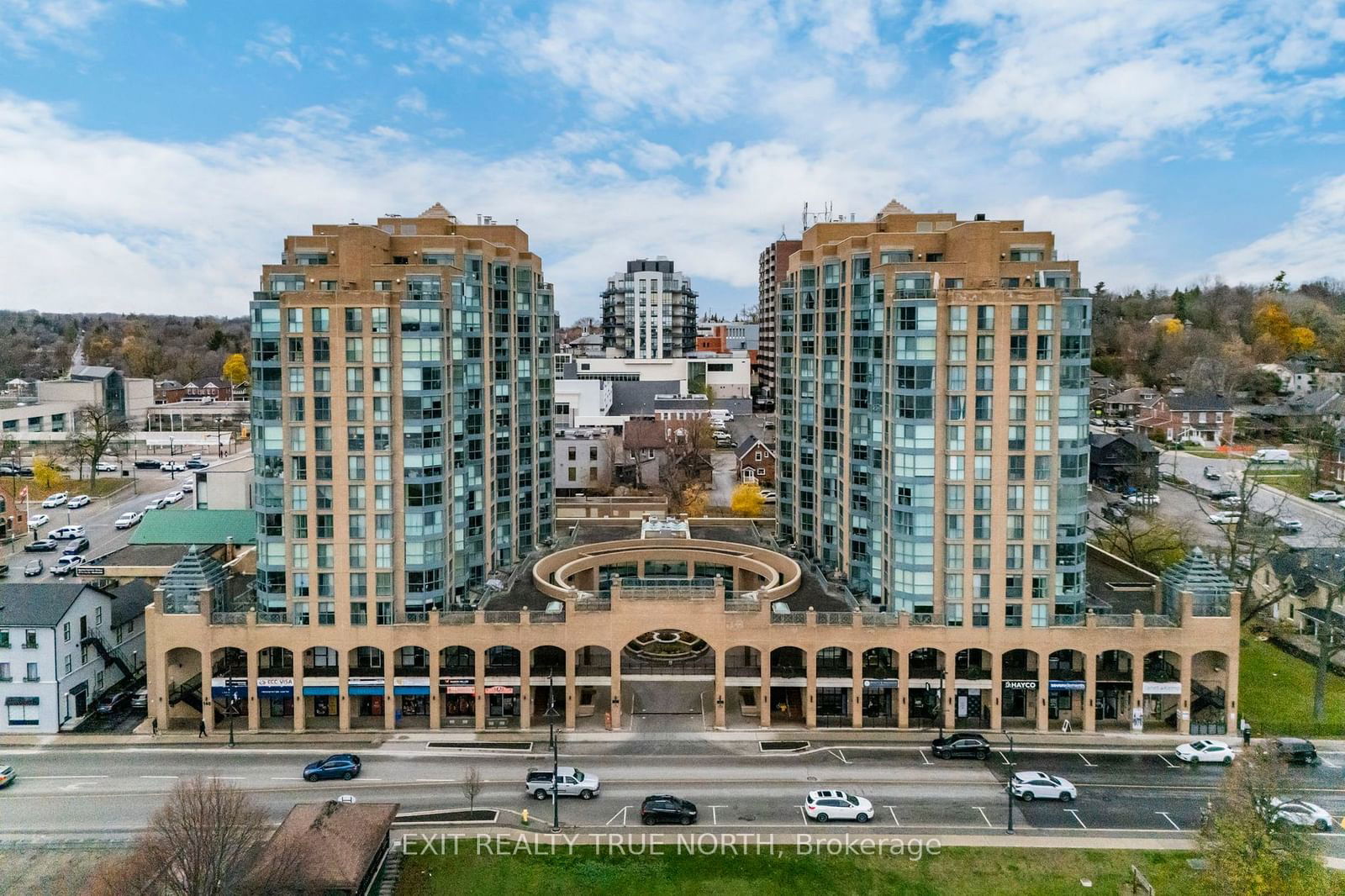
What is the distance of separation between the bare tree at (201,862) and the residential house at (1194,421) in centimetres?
13162

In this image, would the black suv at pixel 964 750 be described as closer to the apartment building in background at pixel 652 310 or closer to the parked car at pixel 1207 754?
the parked car at pixel 1207 754

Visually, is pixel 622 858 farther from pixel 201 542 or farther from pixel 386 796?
pixel 201 542

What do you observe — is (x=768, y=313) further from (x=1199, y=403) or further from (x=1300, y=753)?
(x=1300, y=753)

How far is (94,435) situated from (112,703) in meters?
97.6

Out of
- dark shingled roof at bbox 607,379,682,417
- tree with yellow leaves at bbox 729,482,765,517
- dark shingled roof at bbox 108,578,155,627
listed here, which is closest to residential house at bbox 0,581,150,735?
dark shingled roof at bbox 108,578,155,627

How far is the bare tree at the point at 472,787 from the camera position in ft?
132

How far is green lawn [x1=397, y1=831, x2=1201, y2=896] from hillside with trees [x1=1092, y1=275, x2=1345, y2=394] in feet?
433

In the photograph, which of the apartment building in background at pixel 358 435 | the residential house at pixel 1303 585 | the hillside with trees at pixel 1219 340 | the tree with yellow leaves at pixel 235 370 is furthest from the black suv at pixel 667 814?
the tree with yellow leaves at pixel 235 370

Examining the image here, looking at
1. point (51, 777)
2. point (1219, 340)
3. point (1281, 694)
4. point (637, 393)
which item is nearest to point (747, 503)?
point (1281, 694)

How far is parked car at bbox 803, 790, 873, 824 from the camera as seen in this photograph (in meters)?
39.5

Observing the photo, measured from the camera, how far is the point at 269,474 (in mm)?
51156

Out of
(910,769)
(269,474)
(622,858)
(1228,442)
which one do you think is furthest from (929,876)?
(1228,442)

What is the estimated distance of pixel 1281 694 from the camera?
178 feet

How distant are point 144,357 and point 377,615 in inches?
6928
